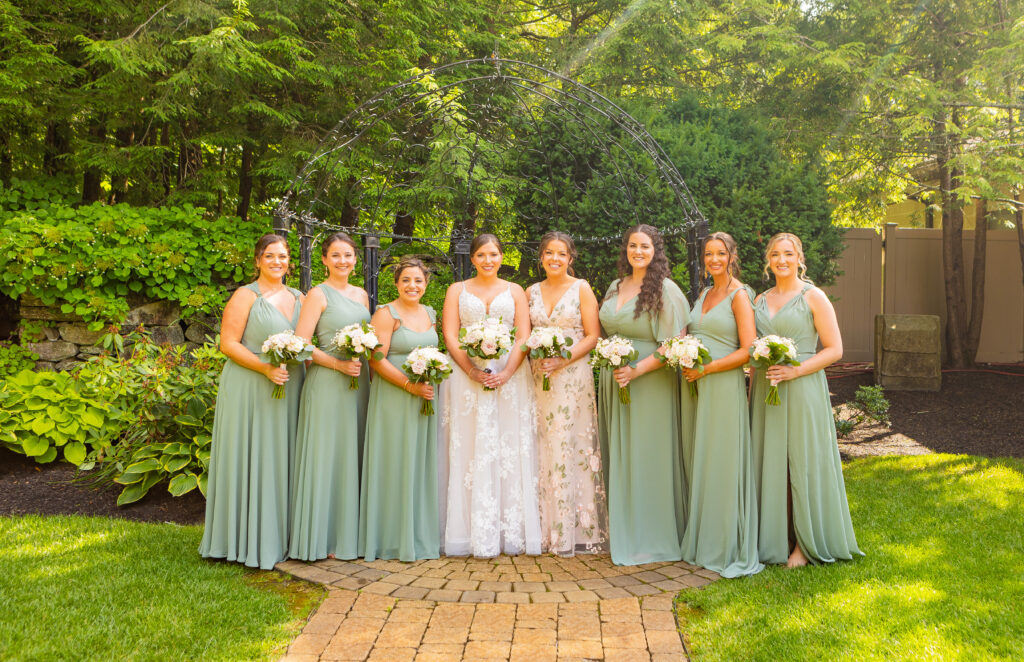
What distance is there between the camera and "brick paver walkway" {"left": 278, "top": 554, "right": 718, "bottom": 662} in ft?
11.2

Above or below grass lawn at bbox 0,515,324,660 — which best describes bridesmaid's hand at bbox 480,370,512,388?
above

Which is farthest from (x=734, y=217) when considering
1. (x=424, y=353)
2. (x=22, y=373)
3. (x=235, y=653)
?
(x=22, y=373)

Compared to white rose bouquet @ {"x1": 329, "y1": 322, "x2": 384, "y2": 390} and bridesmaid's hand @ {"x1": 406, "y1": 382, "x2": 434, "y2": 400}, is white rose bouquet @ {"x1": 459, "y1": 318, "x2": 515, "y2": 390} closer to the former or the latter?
bridesmaid's hand @ {"x1": 406, "y1": 382, "x2": 434, "y2": 400}

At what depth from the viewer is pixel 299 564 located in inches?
179

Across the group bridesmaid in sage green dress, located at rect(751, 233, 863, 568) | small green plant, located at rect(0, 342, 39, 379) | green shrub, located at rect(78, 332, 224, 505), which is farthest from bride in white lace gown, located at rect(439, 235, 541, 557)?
small green plant, located at rect(0, 342, 39, 379)

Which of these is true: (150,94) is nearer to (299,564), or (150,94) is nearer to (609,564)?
(299,564)

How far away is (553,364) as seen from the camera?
4.82 meters

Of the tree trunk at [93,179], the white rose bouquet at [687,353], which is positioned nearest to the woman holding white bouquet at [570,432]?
the white rose bouquet at [687,353]

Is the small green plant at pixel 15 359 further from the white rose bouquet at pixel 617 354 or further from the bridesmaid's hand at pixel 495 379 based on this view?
the white rose bouquet at pixel 617 354

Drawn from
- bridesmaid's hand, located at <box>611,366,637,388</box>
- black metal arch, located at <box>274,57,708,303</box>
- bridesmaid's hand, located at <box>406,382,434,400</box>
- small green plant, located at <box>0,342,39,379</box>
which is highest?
black metal arch, located at <box>274,57,708,303</box>

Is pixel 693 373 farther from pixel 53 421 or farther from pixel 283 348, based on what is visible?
pixel 53 421

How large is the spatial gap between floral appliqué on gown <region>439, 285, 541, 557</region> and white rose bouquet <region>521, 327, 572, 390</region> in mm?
367

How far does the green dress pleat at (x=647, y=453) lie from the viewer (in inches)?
186

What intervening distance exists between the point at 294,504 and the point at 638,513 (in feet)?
7.26
